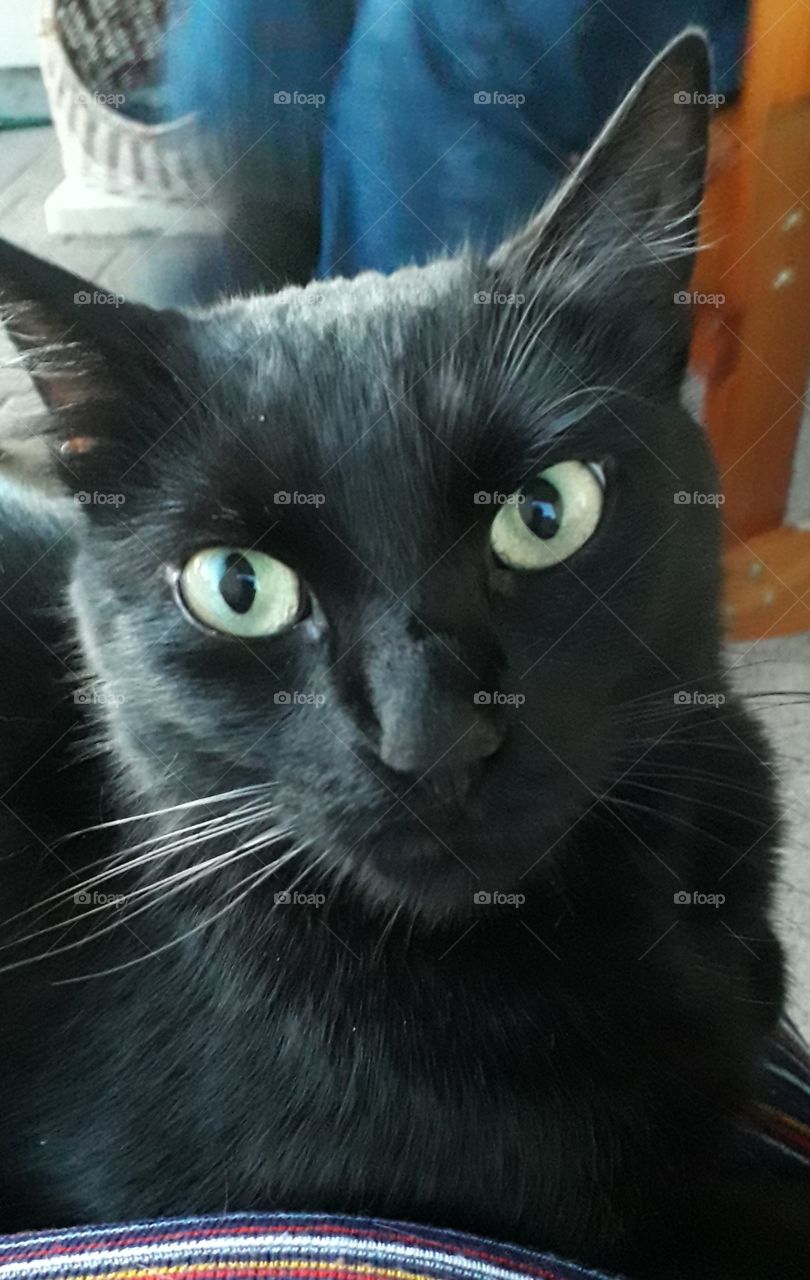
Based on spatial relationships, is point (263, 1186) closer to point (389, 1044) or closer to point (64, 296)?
point (389, 1044)

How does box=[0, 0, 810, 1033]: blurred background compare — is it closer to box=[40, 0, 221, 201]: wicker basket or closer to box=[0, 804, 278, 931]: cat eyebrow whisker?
box=[40, 0, 221, 201]: wicker basket

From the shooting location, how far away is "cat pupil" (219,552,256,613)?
16.2 inches

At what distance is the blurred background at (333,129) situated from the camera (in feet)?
1.47

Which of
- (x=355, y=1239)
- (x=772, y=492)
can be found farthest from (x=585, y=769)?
(x=772, y=492)

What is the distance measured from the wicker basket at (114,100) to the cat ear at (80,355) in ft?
0.26

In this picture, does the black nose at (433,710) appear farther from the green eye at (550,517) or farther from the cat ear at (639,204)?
the cat ear at (639,204)

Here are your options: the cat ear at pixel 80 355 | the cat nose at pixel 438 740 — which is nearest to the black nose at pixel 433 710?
the cat nose at pixel 438 740

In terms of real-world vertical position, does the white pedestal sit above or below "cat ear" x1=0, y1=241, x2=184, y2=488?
above

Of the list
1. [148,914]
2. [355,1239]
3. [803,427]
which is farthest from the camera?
[803,427]

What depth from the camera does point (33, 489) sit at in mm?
560

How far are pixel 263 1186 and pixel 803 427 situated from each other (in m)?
0.54

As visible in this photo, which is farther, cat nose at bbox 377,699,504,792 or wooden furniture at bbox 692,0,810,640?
wooden furniture at bbox 692,0,810,640

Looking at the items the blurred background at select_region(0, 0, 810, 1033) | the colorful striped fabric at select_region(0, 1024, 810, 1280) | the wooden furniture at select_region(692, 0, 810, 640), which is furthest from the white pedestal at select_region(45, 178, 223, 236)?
the colorful striped fabric at select_region(0, 1024, 810, 1280)

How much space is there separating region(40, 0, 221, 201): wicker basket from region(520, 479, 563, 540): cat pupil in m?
0.23
